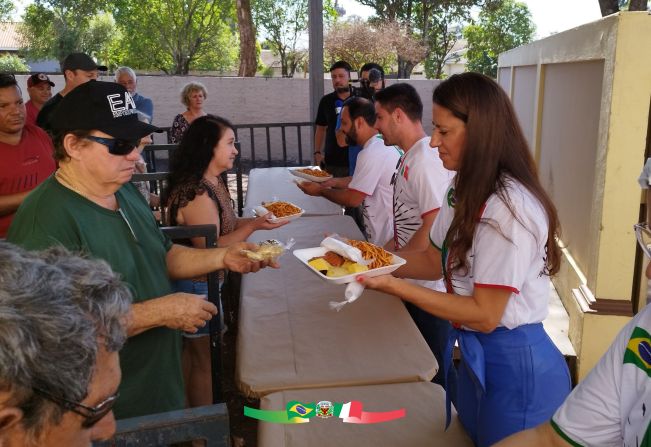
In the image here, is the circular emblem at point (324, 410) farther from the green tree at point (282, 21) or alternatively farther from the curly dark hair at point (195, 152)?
the green tree at point (282, 21)

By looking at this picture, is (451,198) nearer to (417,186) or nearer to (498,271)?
(498,271)

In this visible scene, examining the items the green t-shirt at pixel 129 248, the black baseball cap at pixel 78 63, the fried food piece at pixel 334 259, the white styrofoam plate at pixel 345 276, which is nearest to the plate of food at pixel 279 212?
the white styrofoam plate at pixel 345 276

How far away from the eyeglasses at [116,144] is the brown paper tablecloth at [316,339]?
0.86 metres

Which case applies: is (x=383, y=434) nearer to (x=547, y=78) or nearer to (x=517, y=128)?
(x=517, y=128)

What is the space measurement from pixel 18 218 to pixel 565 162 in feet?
15.9

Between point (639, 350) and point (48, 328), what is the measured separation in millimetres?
1176

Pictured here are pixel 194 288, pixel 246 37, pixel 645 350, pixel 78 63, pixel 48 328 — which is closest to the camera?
pixel 48 328

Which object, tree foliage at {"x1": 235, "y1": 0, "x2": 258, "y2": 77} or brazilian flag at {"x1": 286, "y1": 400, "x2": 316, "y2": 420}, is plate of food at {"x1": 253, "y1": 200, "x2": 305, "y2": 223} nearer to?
brazilian flag at {"x1": 286, "y1": 400, "x2": 316, "y2": 420}

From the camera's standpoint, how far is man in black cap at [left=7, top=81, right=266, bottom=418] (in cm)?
174

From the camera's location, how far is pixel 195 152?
121 inches

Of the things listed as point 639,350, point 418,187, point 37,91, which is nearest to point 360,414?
point 639,350

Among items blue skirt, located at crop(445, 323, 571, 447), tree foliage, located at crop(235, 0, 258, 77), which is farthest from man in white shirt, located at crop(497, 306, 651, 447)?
tree foliage, located at crop(235, 0, 258, 77)

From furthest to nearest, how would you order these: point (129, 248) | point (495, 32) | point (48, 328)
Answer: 1. point (495, 32)
2. point (129, 248)
3. point (48, 328)

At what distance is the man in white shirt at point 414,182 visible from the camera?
8.98 feet
